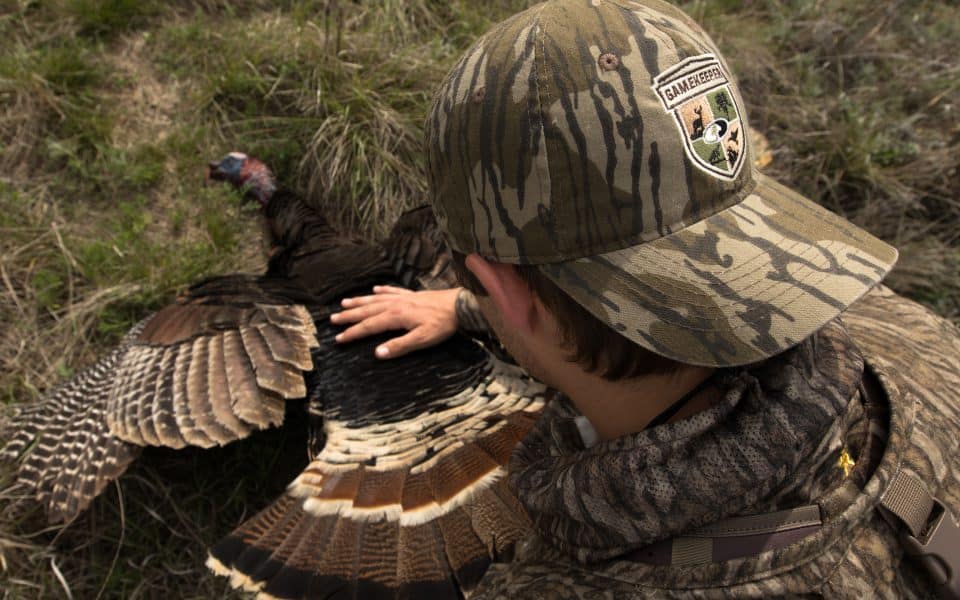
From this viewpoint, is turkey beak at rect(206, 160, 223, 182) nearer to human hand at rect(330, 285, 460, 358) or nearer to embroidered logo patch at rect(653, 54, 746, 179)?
human hand at rect(330, 285, 460, 358)

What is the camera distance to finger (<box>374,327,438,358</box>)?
2.66 m

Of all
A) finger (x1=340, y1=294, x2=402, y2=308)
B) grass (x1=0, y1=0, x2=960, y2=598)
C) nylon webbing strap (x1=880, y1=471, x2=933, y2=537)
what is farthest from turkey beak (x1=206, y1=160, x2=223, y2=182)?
nylon webbing strap (x1=880, y1=471, x2=933, y2=537)

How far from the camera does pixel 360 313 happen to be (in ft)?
9.20

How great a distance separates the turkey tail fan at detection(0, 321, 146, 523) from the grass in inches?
6.7

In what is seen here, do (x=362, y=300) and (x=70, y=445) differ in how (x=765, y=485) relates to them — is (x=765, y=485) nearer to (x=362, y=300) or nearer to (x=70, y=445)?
(x=362, y=300)

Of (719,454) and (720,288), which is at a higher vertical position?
(720,288)

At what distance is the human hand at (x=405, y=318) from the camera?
2674 mm

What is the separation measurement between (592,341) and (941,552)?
64 centimetres

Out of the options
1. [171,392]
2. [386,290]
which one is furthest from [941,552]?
[171,392]

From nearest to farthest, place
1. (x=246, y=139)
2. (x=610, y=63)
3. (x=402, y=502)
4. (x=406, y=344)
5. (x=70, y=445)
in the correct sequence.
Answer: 1. (x=610, y=63)
2. (x=402, y=502)
3. (x=406, y=344)
4. (x=70, y=445)
5. (x=246, y=139)

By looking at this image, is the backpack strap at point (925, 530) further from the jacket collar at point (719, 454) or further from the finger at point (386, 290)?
the finger at point (386, 290)

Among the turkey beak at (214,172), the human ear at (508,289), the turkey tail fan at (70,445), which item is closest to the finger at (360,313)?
the turkey tail fan at (70,445)

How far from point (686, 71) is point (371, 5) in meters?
3.31

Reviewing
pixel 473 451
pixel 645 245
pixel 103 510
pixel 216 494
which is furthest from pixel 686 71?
pixel 103 510
